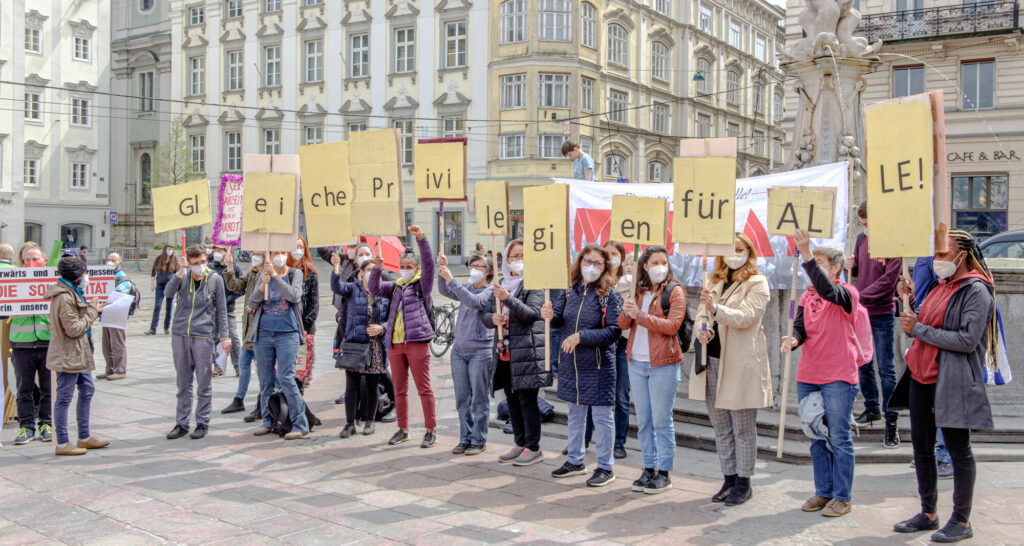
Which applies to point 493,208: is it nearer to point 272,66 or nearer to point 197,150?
point 272,66

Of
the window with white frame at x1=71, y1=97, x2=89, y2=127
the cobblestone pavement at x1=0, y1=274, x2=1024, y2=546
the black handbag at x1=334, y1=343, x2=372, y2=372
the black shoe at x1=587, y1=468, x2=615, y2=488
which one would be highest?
the window with white frame at x1=71, y1=97, x2=89, y2=127

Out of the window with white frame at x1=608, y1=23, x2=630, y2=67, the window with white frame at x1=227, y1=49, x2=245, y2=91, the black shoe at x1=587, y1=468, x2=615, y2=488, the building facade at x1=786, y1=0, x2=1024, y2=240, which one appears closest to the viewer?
the black shoe at x1=587, y1=468, x2=615, y2=488

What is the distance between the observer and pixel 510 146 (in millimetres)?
39969

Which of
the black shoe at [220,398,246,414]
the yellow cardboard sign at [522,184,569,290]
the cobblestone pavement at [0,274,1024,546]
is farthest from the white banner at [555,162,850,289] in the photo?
the black shoe at [220,398,246,414]

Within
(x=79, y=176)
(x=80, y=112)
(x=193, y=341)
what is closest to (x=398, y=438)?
(x=193, y=341)

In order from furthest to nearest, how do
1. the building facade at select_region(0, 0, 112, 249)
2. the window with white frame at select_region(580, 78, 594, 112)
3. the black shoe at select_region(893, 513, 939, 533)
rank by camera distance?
1. the building facade at select_region(0, 0, 112, 249)
2. the window with white frame at select_region(580, 78, 594, 112)
3. the black shoe at select_region(893, 513, 939, 533)

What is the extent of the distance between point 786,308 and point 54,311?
6911 mm

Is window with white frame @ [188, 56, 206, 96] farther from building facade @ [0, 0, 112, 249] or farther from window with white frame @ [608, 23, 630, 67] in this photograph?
window with white frame @ [608, 23, 630, 67]

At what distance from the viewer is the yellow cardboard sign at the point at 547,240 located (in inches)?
291

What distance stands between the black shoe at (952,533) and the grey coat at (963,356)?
0.62 metres

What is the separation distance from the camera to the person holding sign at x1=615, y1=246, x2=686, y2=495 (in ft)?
22.1

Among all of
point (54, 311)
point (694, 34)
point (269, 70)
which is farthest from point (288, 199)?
point (694, 34)

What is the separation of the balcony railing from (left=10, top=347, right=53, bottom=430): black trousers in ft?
94.3

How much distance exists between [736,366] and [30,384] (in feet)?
22.7
